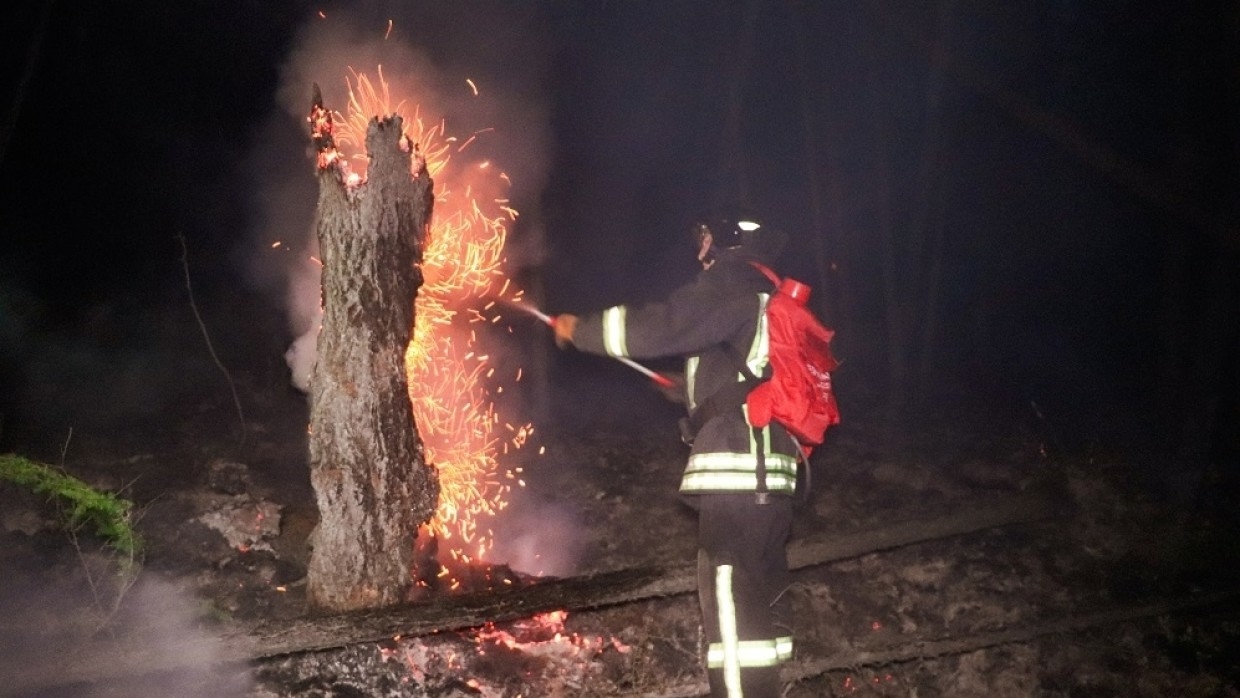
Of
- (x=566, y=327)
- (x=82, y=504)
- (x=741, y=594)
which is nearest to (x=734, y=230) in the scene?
(x=566, y=327)

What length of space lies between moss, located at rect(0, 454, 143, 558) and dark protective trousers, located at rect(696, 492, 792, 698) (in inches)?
148

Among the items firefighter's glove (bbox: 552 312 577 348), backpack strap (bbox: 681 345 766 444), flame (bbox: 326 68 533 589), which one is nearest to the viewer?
backpack strap (bbox: 681 345 766 444)

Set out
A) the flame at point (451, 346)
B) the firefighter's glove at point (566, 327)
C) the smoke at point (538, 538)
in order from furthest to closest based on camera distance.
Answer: the smoke at point (538, 538) < the flame at point (451, 346) < the firefighter's glove at point (566, 327)

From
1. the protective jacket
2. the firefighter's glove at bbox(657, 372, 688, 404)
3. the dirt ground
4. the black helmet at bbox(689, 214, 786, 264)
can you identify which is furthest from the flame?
the black helmet at bbox(689, 214, 786, 264)

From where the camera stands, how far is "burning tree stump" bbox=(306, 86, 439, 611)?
15.2ft

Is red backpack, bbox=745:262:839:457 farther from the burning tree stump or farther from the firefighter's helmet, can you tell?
the burning tree stump

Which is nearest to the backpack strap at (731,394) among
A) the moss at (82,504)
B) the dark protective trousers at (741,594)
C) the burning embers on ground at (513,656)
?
the dark protective trousers at (741,594)

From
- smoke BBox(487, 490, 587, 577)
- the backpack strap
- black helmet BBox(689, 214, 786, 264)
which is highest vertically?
black helmet BBox(689, 214, 786, 264)

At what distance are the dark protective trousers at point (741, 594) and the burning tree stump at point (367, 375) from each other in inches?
78.2

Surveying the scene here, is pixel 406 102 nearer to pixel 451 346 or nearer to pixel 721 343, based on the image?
pixel 451 346

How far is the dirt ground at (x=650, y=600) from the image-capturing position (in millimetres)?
4586

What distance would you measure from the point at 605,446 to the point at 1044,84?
817cm

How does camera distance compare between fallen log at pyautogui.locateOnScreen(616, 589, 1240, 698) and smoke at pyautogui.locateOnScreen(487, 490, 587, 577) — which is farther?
smoke at pyautogui.locateOnScreen(487, 490, 587, 577)

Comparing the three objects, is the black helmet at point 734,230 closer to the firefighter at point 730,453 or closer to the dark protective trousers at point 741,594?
the firefighter at point 730,453
